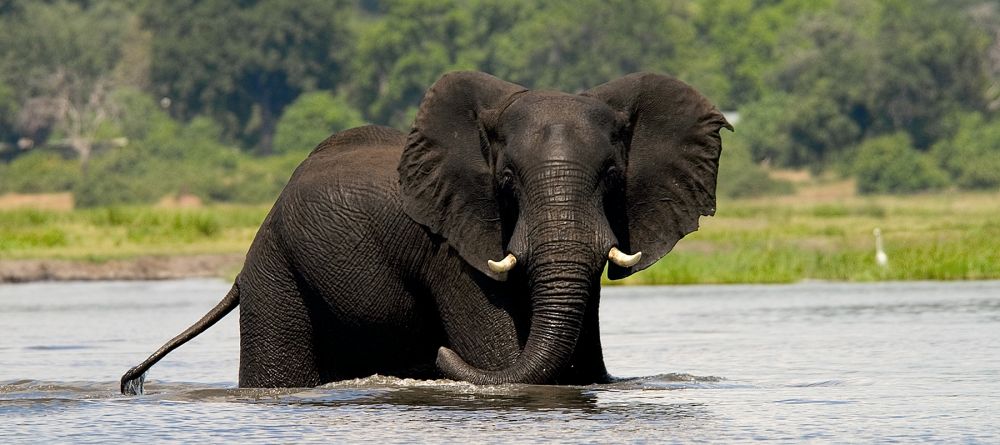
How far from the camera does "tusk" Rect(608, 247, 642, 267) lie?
10.5m

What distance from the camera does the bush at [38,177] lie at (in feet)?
246

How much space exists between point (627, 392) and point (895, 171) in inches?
2445

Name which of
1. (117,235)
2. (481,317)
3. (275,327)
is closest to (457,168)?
(481,317)

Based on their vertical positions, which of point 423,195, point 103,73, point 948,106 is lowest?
point 423,195

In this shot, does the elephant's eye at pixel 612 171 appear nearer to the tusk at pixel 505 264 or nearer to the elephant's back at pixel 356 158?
the tusk at pixel 505 264

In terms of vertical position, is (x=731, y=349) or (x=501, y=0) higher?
(x=501, y=0)

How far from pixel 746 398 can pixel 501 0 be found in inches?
3451

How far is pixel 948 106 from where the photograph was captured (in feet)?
258

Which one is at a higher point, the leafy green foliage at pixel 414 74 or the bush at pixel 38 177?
the leafy green foliage at pixel 414 74

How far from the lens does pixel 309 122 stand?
87.9m

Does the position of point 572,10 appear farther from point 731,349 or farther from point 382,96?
point 731,349

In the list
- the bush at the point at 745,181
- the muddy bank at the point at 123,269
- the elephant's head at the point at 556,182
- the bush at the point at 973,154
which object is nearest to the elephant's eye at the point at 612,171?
the elephant's head at the point at 556,182

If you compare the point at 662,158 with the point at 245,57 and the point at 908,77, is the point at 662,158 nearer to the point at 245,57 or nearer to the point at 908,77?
the point at 908,77

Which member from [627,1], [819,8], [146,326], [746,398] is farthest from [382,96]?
[746,398]
